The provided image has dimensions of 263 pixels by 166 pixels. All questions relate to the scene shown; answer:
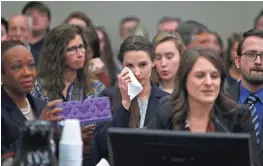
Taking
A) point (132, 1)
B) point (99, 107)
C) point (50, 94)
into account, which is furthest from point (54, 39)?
point (132, 1)

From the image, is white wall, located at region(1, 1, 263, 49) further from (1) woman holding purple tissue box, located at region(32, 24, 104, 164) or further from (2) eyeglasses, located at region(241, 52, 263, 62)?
(2) eyeglasses, located at region(241, 52, 263, 62)

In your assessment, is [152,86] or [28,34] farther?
[28,34]

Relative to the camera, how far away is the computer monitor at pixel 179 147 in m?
2.96

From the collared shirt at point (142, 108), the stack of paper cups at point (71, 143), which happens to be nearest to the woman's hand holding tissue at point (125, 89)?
the collared shirt at point (142, 108)

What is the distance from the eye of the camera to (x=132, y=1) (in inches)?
388

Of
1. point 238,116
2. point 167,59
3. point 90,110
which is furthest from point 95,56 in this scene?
point 238,116

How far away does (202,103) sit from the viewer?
3881 mm

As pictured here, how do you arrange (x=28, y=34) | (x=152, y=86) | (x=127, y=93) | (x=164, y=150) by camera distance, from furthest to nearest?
(x=28, y=34) → (x=152, y=86) → (x=127, y=93) → (x=164, y=150)

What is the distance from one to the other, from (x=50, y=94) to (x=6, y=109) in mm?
1002

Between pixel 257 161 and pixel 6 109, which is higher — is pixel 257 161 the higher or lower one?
the lower one

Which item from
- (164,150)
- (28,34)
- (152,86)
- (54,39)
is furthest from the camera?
(28,34)

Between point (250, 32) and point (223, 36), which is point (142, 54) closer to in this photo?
point (250, 32)

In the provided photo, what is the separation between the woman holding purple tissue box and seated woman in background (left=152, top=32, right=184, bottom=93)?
0.52m

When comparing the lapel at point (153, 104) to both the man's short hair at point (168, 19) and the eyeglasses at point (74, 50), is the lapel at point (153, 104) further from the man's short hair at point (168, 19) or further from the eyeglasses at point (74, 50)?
the man's short hair at point (168, 19)
